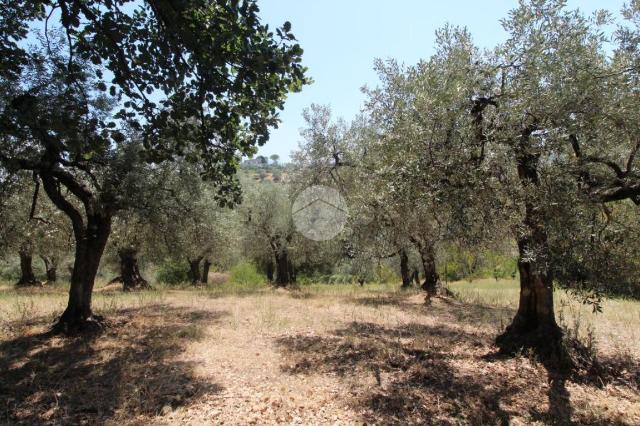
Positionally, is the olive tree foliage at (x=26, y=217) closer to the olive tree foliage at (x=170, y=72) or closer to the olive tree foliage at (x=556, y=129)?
the olive tree foliage at (x=170, y=72)

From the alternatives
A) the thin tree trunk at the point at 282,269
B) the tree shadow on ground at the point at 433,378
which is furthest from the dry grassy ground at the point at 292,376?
the thin tree trunk at the point at 282,269

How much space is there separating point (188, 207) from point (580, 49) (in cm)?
1039

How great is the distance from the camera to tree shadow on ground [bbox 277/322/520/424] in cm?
706

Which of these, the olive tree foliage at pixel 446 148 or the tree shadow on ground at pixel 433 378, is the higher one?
the olive tree foliage at pixel 446 148

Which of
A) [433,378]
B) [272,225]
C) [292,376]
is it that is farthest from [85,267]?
[272,225]

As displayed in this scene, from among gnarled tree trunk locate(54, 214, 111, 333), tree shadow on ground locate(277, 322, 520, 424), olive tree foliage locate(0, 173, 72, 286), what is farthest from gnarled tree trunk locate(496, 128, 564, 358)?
olive tree foliage locate(0, 173, 72, 286)

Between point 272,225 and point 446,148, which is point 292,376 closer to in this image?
point 446,148

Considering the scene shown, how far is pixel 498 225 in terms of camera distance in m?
8.29

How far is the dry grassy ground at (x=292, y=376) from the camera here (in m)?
6.95

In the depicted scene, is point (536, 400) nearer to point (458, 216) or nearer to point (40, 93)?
point (458, 216)

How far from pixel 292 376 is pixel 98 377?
12.7 feet

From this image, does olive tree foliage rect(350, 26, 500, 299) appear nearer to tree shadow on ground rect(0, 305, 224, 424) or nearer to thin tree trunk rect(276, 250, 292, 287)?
tree shadow on ground rect(0, 305, 224, 424)

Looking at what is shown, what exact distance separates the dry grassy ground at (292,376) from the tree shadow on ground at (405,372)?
0.10 ft

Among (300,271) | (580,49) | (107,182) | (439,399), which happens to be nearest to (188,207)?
(107,182)
